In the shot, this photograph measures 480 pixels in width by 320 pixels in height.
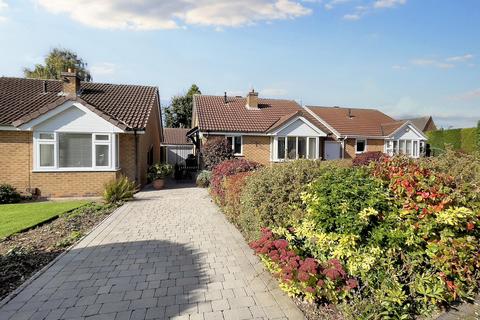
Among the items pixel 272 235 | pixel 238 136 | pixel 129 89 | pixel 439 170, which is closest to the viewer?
pixel 272 235

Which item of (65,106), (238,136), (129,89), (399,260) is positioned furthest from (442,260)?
(129,89)

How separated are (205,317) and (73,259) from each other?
3367 millimetres

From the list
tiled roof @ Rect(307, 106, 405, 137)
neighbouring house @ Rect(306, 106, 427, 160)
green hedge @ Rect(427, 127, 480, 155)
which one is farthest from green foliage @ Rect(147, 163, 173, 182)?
green hedge @ Rect(427, 127, 480, 155)

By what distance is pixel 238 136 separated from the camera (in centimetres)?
1988

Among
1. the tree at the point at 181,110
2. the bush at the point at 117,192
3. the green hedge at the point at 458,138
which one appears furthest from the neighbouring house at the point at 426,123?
the bush at the point at 117,192

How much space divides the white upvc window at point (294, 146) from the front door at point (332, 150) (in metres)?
2.78

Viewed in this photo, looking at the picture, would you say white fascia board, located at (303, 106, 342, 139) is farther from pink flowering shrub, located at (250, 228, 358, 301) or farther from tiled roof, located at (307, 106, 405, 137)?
pink flowering shrub, located at (250, 228, 358, 301)

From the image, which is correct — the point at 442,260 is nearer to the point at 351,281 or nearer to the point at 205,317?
the point at 351,281

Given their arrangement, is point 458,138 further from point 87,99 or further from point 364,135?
point 87,99

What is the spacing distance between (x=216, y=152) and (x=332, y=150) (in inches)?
487

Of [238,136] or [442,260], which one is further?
[238,136]

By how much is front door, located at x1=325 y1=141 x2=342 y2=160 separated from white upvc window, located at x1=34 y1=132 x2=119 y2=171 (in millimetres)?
16628

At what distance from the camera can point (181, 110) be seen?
49656 mm

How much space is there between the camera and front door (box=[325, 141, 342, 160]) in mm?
24053
